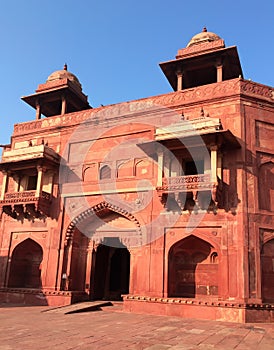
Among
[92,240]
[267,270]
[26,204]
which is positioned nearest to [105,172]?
[92,240]

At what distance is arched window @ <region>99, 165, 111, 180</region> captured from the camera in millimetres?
14656

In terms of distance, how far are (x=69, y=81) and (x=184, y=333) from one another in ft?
42.9

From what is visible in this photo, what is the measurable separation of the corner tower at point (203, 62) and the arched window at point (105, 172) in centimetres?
439

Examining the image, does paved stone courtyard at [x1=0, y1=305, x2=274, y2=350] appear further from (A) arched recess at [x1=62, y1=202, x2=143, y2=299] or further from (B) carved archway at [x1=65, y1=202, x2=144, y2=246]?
(B) carved archway at [x1=65, y1=202, x2=144, y2=246]

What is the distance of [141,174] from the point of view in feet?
45.4

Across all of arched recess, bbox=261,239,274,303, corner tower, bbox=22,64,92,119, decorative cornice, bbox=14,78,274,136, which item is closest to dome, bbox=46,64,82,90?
corner tower, bbox=22,64,92,119

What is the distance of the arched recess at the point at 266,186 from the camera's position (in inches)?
474

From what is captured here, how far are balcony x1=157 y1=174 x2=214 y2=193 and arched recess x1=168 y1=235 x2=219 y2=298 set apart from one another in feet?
5.53

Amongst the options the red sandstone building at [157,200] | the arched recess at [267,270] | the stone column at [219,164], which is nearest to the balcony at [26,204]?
the red sandstone building at [157,200]

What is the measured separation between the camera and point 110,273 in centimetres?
1628

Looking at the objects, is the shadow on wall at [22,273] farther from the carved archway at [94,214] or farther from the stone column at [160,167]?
the stone column at [160,167]

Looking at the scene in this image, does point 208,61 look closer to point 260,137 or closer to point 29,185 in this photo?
point 260,137

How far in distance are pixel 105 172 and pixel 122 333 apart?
7.64m

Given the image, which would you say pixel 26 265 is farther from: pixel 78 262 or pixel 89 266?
pixel 89 266
